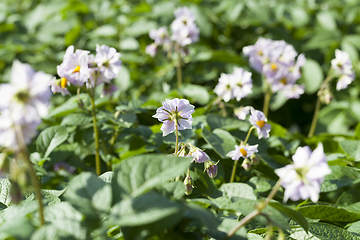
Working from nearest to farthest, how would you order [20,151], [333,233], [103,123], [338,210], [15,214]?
[20,151] < [15,214] < [333,233] < [338,210] < [103,123]

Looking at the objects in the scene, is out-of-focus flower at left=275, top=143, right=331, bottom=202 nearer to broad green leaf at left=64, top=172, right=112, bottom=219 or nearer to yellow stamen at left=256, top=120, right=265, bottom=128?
broad green leaf at left=64, top=172, right=112, bottom=219

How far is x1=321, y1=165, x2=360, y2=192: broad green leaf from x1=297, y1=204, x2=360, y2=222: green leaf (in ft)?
0.38

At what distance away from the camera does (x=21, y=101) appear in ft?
2.00

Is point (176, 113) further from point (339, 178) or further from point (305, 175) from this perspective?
point (339, 178)

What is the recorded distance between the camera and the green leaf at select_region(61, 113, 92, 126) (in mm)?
1369

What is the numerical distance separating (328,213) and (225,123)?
61cm

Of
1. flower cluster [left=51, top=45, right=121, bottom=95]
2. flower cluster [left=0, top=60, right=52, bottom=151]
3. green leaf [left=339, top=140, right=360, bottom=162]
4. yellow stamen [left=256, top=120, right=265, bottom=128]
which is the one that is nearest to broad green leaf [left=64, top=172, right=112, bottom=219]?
flower cluster [left=0, top=60, right=52, bottom=151]

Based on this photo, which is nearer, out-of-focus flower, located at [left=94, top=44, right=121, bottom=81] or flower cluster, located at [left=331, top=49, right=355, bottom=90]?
out-of-focus flower, located at [left=94, top=44, right=121, bottom=81]

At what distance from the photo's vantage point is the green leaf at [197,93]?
186 centimetres

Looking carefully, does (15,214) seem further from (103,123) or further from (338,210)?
(338,210)

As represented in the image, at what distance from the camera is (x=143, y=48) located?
276cm

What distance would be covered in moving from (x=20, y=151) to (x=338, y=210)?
1.06m

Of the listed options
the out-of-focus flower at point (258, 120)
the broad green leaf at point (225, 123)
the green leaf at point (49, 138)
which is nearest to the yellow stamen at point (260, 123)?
the out-of-focus flower at point (258, 120)

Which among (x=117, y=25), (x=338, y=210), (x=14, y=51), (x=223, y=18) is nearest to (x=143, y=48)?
(x=117, y=25)
